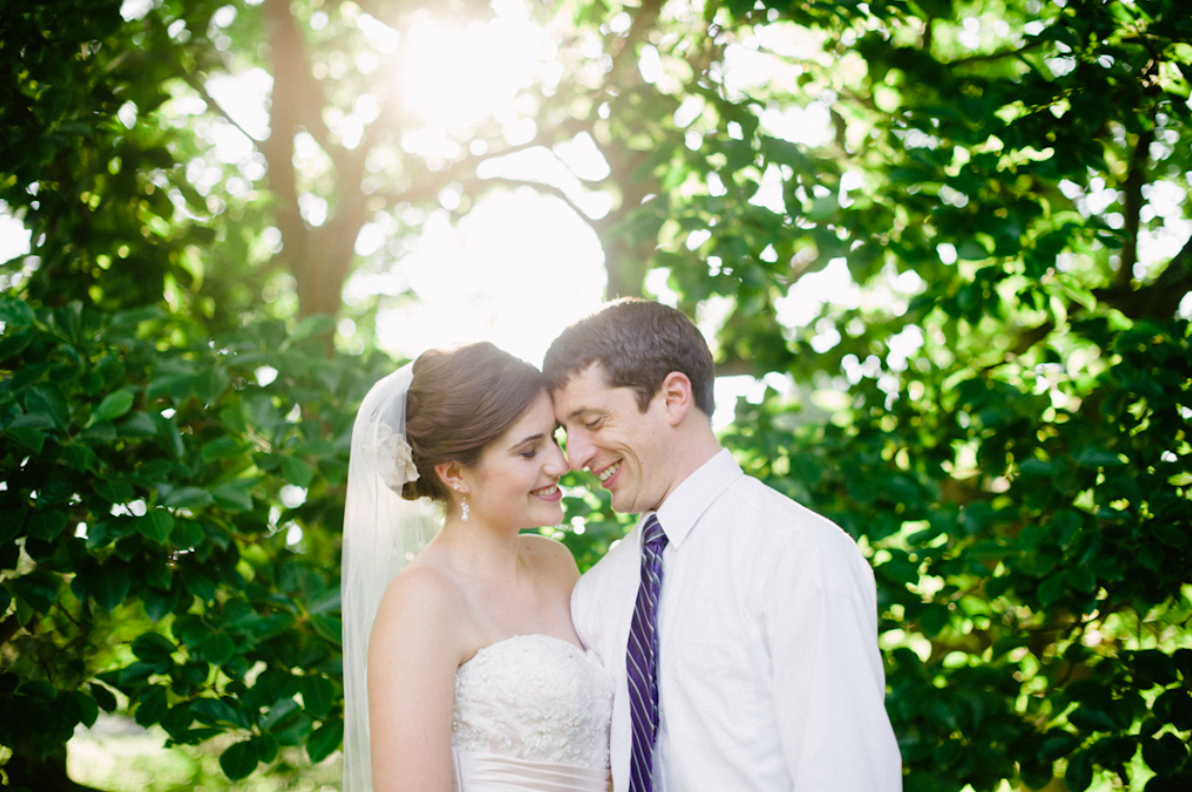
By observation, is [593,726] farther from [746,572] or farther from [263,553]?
[263,553]

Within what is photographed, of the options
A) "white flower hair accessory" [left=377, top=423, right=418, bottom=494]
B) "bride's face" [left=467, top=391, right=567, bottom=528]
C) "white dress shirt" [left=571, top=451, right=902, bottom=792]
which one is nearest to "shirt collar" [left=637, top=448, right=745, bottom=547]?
"white dress shirt" [left=571, top=451, right=902, bottom=792]

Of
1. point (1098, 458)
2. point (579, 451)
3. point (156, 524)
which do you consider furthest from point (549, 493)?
point (1098, 458)

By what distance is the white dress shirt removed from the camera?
1.62 meters

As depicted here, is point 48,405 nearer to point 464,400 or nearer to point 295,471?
point 295,471

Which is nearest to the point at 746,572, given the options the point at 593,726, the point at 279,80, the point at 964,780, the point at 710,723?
the point at 710,723

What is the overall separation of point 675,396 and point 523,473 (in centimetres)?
53

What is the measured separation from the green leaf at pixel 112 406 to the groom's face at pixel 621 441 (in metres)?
1.29

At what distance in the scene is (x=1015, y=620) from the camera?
2.85 metres

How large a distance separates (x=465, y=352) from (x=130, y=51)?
2.09 metres

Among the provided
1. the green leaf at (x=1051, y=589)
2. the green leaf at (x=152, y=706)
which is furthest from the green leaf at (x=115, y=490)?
the green leaf at (x=1051, y=589)

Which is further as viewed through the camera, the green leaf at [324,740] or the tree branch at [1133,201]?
the tree branch at [1133,201]

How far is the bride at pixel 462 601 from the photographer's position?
1.99m

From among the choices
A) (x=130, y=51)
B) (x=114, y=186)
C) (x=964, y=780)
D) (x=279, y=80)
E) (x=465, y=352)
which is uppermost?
(x=279, y=80)

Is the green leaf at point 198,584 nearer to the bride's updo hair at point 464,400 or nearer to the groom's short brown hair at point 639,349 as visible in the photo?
the bride's updo hair at point 464,400
